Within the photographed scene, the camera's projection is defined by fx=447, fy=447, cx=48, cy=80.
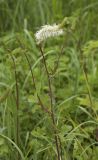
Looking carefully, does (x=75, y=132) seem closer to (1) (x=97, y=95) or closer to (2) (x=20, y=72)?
(1) (x=97, y=95)

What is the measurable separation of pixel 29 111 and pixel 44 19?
139 centimetres

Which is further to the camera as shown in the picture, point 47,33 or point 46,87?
point 46,87

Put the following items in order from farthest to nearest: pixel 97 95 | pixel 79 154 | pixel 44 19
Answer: pixel 44 19, pixel 97 95, pixel 79 154

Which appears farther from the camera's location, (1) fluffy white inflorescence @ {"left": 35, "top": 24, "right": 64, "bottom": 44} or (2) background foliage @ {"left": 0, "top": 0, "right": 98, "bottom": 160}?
(2) background foliage @ {"left": 0, "top": 0, "right": 98, "bottom": 160}

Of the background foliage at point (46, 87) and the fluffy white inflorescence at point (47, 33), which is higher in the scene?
the fluffy white inflorescence at point (47, 33)

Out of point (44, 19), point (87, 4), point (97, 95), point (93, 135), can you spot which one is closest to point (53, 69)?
point (93, 135)

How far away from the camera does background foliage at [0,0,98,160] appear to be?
198 cm

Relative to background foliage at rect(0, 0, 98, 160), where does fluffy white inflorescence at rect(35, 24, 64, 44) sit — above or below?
above

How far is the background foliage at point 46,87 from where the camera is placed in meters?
1.98

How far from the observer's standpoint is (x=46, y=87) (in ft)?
8.15

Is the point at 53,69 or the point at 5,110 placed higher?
the point at 53,69

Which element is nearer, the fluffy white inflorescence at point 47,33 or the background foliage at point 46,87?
the fluffy white inflorescence at point 47,33

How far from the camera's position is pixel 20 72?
106 inches

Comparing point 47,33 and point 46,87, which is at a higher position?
point 47,33
